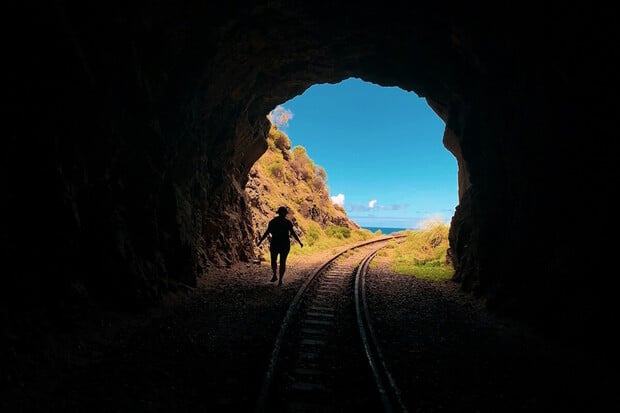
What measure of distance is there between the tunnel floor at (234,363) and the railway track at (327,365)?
0.22 metres

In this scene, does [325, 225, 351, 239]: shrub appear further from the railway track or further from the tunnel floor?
the tunnel floor

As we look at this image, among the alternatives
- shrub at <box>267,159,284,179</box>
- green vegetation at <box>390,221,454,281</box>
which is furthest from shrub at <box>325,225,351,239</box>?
shrub at <box>267,159,284,179</box>

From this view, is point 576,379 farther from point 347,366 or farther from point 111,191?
point 111,191

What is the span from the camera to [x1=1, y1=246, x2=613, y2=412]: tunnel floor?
13.2 feet

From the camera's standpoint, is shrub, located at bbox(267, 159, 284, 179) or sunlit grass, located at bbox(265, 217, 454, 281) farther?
shrub, located at bbox(267, 159, 284, 179)

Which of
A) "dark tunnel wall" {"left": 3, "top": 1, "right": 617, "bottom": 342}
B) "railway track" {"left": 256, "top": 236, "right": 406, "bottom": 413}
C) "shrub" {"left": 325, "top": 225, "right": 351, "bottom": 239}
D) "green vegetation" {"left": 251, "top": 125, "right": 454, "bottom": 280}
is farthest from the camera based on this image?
"shrub" {"left": 325, "top": 225, "right": 351, "bottom": 239}

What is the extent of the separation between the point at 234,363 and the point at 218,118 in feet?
32.8

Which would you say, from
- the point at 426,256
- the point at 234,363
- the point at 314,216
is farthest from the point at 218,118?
the point at 314,216

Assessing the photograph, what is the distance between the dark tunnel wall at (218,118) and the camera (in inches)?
212

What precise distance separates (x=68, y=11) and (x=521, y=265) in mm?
9954

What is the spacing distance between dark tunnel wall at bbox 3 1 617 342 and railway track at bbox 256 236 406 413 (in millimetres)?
3416

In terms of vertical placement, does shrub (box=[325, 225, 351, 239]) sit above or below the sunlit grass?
above

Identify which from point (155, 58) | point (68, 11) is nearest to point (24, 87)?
point (68, 11)

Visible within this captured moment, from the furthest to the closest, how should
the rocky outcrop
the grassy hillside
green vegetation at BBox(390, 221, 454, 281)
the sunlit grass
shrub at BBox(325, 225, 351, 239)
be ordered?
shrub at BBox(325, 225, 351, 239), the rocky outcrop, the grassy hillside, the sunlit grass, green vegetation at BBox(390, 221, 454, 281)
